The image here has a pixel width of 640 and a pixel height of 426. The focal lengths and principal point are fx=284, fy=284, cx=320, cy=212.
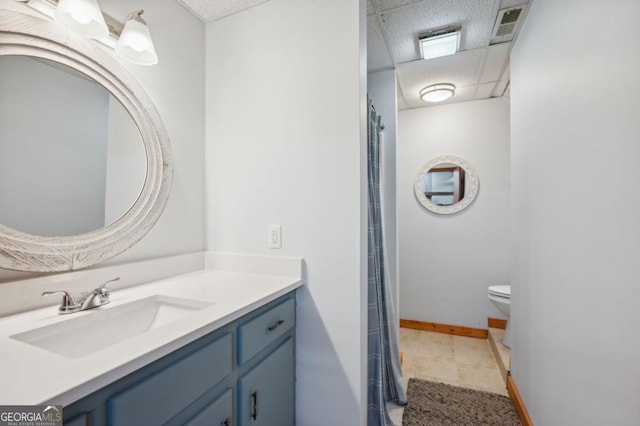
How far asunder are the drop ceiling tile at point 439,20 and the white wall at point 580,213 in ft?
0.85

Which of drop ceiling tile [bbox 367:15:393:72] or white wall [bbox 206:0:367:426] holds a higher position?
drop ceiling tile [bbox 367:15:393:72]

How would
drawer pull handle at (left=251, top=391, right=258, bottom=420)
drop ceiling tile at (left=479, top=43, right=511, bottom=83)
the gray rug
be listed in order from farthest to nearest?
drop ceiling tile at (left=479, top=43, right=511, bottom=83), the gray rug, drawer pull handle at (left=251, top=391, right=258, bottom=420)

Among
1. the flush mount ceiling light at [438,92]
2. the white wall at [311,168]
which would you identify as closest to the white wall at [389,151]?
the flush mount ceiling light at [438,92]

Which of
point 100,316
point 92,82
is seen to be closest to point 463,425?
point 100,316

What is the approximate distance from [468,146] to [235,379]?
3095mm

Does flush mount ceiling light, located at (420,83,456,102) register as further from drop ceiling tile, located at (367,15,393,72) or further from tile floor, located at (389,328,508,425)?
tile floor, located at (389,328,508,425)

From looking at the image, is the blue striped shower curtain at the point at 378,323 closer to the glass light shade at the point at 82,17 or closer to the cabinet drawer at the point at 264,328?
the cabinet drawer at the point at 264,328

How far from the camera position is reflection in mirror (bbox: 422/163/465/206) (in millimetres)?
3080

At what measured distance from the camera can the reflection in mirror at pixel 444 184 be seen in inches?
→ 121

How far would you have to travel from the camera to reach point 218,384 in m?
0.89

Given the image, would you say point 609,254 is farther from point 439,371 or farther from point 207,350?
point 439,371

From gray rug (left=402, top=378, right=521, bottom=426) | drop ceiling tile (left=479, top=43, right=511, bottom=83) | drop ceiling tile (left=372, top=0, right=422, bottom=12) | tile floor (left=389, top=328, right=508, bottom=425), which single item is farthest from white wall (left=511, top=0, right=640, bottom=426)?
drop ceiling tile (left=372, top=0, right=422, bottom=12)

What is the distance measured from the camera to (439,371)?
2.31 m

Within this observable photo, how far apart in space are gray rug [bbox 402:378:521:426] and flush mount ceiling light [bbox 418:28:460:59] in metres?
2.46
